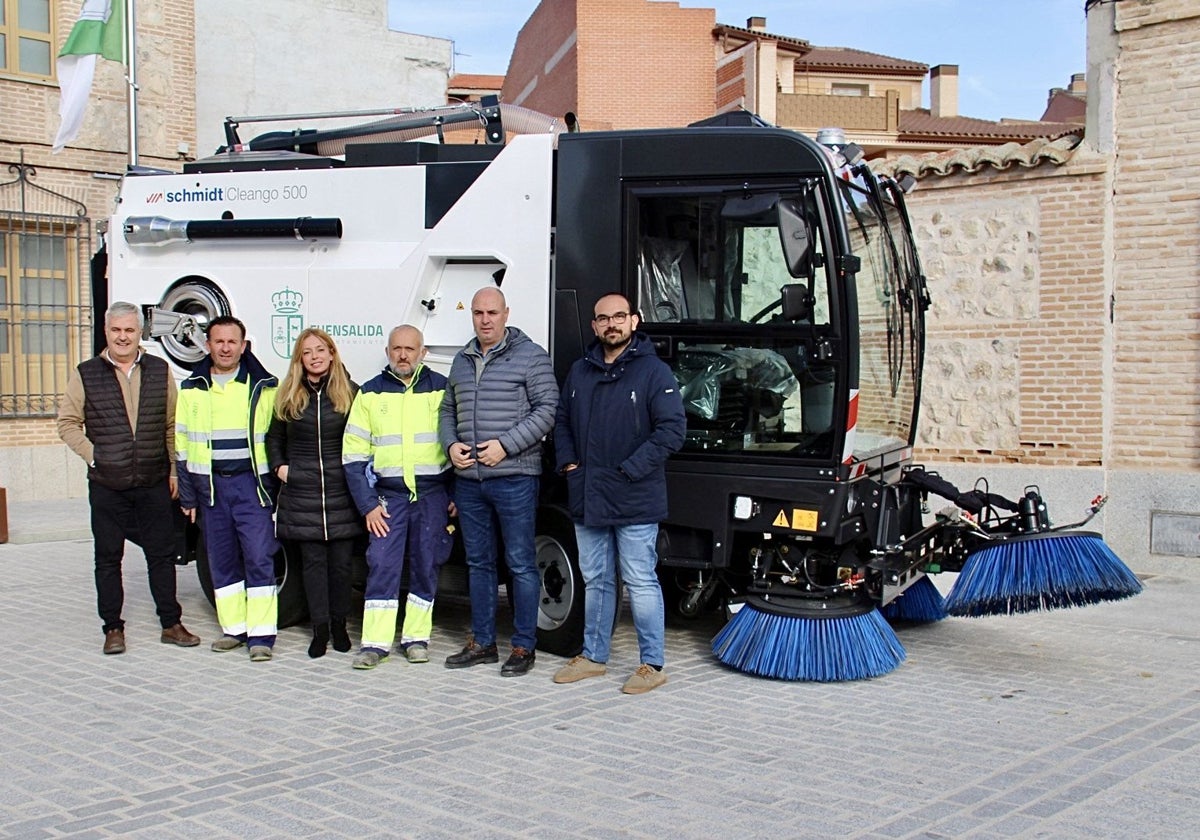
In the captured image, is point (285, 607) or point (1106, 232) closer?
point (285, 607)

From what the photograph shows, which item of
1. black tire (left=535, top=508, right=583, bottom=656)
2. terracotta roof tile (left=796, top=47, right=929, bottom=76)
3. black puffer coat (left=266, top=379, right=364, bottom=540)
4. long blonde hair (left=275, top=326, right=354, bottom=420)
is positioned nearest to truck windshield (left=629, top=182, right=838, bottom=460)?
black tire (left=535, top=508, right=583, bottom=656)

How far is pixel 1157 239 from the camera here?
998cm

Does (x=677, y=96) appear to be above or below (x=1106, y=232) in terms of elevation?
above

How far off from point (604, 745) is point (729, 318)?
222cm

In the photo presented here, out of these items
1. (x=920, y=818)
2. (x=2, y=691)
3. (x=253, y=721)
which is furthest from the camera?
(x=2, y=691)

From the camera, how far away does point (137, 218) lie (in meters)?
7.88

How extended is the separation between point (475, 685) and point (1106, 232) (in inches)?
264

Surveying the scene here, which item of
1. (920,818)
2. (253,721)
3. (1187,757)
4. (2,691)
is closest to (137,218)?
(2,691)

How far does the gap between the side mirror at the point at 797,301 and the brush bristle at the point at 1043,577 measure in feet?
5.34

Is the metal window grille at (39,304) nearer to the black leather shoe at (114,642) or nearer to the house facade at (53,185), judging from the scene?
the house facade at (53,185)

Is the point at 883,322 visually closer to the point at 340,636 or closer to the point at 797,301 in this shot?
the point at 797,301

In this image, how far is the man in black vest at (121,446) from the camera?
6.98 m

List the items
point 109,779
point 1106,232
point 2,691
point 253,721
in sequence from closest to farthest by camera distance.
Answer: point 109,779 < point 253,721 < point 2,691 < point 1106,232

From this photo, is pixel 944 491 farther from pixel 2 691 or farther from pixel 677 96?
pixel 677 96
